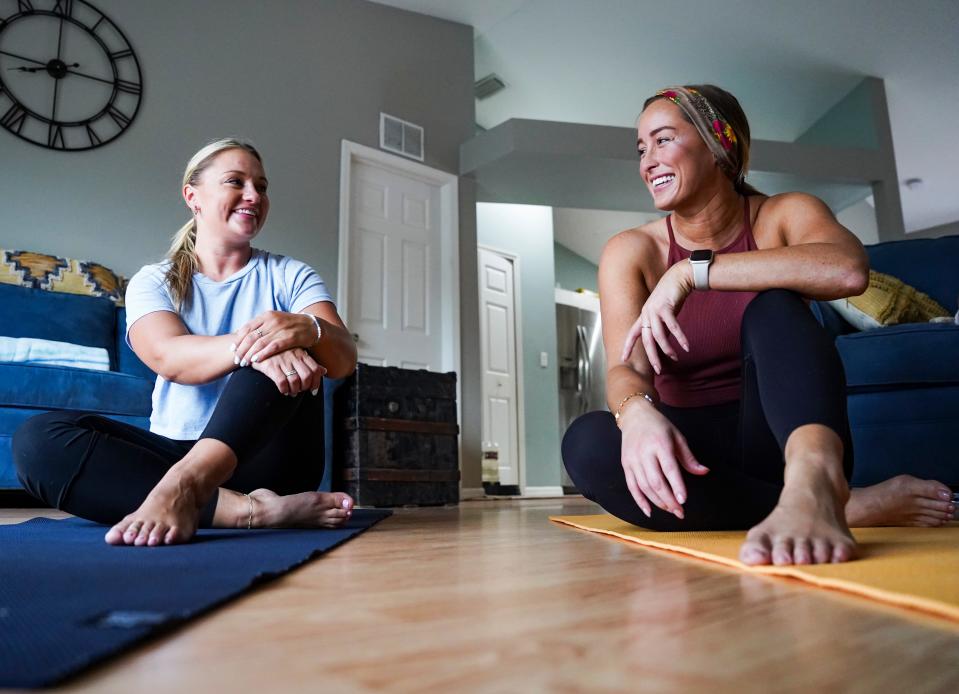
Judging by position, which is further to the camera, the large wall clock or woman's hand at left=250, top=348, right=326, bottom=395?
the large wall clock

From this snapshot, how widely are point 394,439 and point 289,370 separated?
7.21ft

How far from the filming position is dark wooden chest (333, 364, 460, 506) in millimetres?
3334

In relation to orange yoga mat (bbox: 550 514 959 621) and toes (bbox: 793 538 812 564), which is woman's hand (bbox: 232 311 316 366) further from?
toes (bbox: 793 538 812 564)

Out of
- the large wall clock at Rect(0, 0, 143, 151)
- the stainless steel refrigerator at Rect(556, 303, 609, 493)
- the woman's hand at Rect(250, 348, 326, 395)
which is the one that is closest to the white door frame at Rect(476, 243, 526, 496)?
the stainless steel refrigerator at Rect(556, 303, 609, 493)

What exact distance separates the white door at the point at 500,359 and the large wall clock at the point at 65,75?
310cm

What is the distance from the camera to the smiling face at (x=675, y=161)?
4.40 ft

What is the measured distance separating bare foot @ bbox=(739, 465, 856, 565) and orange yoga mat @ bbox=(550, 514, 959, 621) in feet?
0.04

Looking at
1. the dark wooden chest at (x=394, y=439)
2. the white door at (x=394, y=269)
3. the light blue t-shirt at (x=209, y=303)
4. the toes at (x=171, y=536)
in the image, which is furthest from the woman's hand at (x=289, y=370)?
the white door at (x=394, y=269)

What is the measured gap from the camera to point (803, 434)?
898mm

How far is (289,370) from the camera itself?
1.28 metres

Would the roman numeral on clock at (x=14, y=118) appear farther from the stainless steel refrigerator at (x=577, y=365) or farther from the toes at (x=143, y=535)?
the stainless steel refrigerator at (x=577, y=365)

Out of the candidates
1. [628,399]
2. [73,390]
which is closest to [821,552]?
[628,399]

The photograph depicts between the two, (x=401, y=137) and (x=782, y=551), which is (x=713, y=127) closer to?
(x=782, y=551)

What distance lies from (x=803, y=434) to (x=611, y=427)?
348 mm
